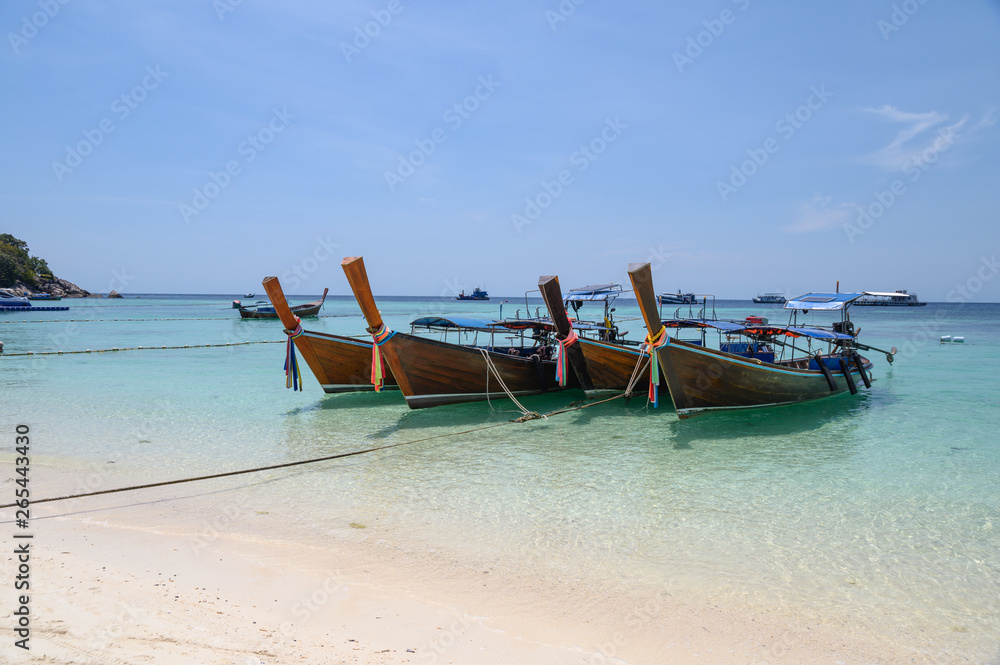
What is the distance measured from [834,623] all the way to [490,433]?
6.38 metres

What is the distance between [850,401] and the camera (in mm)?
13711

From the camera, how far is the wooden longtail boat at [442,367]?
9.47 metres

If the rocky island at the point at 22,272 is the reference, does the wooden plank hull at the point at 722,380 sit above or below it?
below

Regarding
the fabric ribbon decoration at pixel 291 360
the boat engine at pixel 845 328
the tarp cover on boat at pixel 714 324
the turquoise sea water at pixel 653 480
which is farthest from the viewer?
the boat engine at pixel 845 328

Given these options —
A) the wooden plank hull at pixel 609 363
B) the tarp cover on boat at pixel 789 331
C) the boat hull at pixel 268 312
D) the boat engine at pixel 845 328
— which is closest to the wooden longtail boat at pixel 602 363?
the wooden plank hull at pixel 609 363

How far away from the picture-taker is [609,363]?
12211 millimetres

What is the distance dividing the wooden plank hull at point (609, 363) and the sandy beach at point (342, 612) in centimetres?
756

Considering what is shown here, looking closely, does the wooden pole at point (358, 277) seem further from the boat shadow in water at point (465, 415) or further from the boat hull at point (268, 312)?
the boat hull at point (268, 312)

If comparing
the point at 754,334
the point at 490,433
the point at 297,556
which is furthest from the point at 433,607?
the point at 754,334

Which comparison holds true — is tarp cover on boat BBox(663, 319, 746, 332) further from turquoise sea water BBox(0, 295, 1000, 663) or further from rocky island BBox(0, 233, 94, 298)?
rocky island BBox(0, 233, 94, 298)

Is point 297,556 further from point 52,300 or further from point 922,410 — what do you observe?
point 52,300

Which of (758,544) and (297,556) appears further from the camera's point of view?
(758,544)

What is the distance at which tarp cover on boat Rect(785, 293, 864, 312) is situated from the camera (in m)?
13.8

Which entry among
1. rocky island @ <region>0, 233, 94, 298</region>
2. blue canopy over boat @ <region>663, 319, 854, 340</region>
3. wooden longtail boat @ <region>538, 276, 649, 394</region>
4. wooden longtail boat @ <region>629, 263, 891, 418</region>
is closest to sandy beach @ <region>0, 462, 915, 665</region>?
wooden longtail boat @ <region>629, 263, 891, 418</region>
